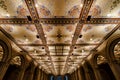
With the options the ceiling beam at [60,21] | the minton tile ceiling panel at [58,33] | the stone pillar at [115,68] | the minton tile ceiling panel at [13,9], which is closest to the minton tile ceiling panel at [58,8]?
the ceiling beam at [60,21]

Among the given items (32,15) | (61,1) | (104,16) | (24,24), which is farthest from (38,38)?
(104,16)

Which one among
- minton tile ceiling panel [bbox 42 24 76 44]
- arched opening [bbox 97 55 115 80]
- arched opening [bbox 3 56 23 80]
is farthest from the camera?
arched opening [bbox 3 56 23 80]

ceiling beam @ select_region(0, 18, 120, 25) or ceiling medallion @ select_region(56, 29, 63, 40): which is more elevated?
ceiling beam @ select_region(0, 18, 120, 25)

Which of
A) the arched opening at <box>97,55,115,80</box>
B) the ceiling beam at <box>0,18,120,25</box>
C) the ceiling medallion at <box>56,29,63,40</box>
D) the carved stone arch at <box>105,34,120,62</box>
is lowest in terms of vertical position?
the arched opening at <box>97,55,115,80</box>

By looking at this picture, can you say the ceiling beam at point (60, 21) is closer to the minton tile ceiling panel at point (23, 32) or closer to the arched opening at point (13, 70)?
the minton tile ceiling panel at point (23, 32)

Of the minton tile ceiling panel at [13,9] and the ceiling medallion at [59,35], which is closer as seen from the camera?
the minton tile ceiling panel at [13,9]

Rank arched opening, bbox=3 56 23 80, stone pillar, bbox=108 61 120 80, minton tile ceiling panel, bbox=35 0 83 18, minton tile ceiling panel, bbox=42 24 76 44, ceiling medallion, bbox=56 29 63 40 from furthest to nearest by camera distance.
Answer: arched opening, bbox=3 56 23 80 < stone pillar, bbox=108 61 120 80 < ceiling medallion, bbox=56 29 63 40 < minton tile ceiling panel, bbox=42 24 76 44 < minton tile ceiling panel, bbox=35 0 83 18

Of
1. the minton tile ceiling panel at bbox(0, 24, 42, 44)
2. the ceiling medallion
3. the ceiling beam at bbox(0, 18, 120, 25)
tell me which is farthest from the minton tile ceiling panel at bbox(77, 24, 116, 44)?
the minton tile ceiling panel at bbox(0, 24, 42, 44)

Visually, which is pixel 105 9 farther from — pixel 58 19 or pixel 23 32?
pixel 23 32

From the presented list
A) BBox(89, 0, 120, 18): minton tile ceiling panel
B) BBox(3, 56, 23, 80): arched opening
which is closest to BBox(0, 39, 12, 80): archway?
BBox(3, 56, 23, 80): arched opening

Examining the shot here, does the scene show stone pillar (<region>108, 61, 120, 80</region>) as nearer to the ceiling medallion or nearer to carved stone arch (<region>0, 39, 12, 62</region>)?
the ceiling medallion

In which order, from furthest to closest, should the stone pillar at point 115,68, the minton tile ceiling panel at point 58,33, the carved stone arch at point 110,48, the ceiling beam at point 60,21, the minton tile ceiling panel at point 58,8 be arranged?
1. the carved stone arch at point 110,48
2. the stone pillar at point 115,68
3. the minton tile ceiling panel at point 58,33
4. the ceiling beam at point 60,21
5. the minton tile ceiling panel at point 58,8

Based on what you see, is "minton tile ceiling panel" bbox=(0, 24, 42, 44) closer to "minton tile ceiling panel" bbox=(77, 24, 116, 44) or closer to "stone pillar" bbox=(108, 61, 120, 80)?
"minton tile ceiling panel" bbox=(77, 24, 116, 44)

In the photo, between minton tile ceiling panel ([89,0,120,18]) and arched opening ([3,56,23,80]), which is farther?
arched opening ([3,56,23,80])
